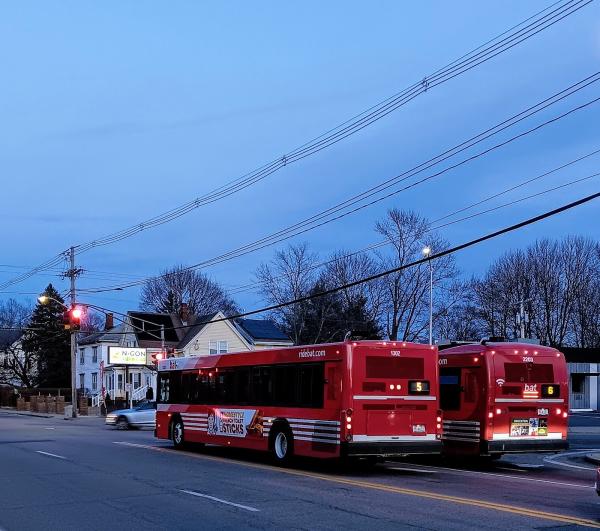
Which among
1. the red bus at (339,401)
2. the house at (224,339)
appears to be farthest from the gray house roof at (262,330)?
the red bus at (339,401)

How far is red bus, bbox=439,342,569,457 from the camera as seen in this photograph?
17438 millimetres

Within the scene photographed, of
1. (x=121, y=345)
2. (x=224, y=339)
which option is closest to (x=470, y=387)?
(x=224, y=339)

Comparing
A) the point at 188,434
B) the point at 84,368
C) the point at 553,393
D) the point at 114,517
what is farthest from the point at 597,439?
the point at 84,368

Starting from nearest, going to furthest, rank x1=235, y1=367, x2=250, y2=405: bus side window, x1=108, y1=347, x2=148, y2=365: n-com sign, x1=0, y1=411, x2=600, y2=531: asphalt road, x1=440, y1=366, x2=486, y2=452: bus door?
x1=0, y1=411, x2=600, y2=531: asphalt road
x1=440, y1=366, x2=486, y2=452: bus door
x1=235, y1=367, x2=250, y2=405: bus side window
x1=108, y1=347, x2=148, y2=365: n-com sign

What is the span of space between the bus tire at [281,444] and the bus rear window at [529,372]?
493 centimetres

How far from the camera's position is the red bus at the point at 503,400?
17438mm

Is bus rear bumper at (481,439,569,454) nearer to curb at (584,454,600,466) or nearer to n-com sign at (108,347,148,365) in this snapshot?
curb at (584,454,600,466)

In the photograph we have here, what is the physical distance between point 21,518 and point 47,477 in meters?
4.93

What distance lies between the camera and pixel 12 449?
2295cm

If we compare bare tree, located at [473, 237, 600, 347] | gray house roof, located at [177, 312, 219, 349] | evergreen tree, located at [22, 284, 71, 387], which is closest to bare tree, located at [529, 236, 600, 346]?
bare tree, located at [473, 237, 600, 347]

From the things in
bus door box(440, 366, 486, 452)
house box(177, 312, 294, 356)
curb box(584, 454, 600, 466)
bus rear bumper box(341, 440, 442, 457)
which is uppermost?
house box(177, 312, 294, 356)

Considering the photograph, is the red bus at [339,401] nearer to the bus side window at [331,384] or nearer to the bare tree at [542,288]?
the bus side window at [331,384]

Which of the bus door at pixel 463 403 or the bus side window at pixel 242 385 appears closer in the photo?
the bus door at pixel 463 403

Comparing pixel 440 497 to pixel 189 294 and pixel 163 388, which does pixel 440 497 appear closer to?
pixel 163 388
